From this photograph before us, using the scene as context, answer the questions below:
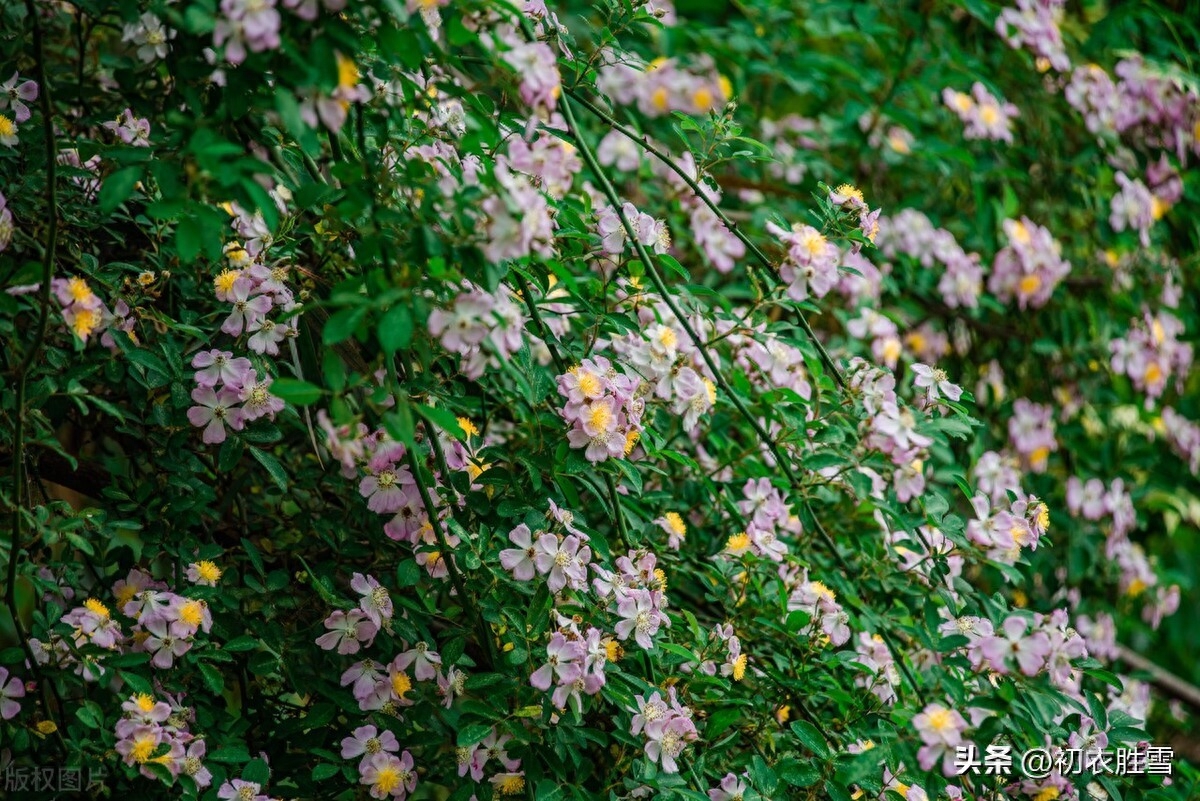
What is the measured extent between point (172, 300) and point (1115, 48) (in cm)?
194

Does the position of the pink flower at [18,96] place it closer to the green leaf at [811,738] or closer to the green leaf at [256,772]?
the green leaf at [256,772]

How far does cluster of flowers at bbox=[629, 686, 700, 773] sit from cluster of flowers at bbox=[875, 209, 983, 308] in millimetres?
1260

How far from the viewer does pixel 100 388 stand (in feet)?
4.43

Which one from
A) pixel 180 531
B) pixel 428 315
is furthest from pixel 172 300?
pixel 428 315

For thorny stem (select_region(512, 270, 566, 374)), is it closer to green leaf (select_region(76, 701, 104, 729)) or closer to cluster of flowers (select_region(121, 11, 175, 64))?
cluster of flowers (select_region(121, 11, 175, 64))

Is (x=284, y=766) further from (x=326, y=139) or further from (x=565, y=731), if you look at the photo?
(x=326, y=139)

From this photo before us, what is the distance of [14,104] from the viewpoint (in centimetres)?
126

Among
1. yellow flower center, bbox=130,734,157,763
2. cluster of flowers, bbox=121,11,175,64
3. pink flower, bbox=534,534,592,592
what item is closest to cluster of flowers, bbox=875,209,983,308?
pink flower, bbox=534,534,592,592

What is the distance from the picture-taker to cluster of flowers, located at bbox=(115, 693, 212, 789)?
1.13m

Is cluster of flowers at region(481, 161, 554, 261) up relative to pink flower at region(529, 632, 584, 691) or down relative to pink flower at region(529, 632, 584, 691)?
up

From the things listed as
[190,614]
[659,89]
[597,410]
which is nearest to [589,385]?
[597,410]

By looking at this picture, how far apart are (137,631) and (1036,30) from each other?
1.89m

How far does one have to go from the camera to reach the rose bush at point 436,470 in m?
1.01

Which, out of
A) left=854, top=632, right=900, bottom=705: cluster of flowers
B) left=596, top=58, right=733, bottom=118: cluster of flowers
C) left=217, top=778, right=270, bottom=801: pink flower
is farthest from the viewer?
left=596, top=58, right=733, bottom=118: cluster of flowers
